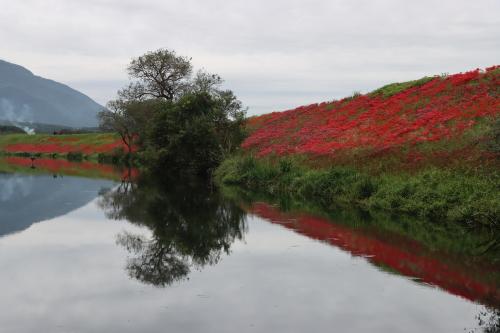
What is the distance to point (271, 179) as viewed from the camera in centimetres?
3734

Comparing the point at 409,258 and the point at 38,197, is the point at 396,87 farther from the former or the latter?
the point at 409,258

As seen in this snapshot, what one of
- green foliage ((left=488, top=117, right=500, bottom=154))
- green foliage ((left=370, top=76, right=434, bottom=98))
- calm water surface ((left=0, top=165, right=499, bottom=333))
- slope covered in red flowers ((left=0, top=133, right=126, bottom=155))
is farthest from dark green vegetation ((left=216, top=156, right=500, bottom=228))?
slope covered in red flowers ((left=0, top=133, right=126, bottom=155))

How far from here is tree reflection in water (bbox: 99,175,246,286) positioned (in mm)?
15844

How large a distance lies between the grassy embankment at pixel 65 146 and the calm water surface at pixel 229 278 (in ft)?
231

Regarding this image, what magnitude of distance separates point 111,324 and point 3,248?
9.57 metres

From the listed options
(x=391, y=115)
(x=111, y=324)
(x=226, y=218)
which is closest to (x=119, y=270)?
(x=111, y=324)

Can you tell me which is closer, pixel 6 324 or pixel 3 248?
pixel 6 324

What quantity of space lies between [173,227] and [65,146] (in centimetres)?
9462

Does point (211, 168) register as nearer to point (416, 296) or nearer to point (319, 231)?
point (319, 231)

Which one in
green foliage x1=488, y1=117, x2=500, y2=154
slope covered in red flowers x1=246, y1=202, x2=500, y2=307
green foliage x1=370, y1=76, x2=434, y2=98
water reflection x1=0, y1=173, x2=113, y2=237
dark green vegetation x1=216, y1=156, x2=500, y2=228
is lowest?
water reflection x1=0, y1=173, x2=113, y2=237

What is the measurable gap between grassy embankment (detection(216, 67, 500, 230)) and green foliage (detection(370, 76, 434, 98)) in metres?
0.21

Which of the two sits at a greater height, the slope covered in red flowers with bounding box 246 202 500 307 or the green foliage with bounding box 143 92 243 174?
the green foliage with bounding box 143 92 243 174

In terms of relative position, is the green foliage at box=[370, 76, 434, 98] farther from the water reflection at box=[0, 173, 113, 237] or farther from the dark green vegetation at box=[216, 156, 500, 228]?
the water reflection at box=[0, 173, 113, 237]

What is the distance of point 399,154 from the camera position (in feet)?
104
